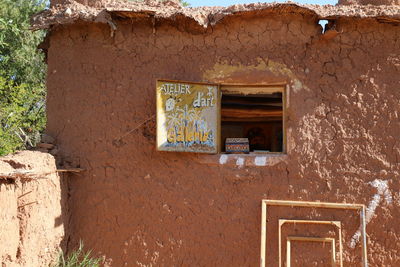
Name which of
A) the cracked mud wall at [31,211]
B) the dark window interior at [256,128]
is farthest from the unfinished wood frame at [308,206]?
the dark window interior at [256,128]

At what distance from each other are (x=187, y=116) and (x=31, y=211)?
2.02 metres

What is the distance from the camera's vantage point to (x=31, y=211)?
5.10m

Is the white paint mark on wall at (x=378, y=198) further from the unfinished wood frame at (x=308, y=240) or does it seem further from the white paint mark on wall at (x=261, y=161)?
the white paint mark on wall at (x=261, y=161)

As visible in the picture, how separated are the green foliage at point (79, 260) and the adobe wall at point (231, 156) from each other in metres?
0.13

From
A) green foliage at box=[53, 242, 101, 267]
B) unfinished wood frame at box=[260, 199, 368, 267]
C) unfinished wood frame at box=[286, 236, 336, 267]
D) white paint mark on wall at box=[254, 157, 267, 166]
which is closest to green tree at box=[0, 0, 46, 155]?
green foliage at box=[53, 242, 101, 267]

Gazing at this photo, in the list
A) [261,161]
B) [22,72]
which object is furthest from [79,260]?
[22,72]

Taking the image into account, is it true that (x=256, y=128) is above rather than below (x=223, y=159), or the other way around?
above

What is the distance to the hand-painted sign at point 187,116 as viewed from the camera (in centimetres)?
581

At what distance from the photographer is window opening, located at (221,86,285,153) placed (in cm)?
612

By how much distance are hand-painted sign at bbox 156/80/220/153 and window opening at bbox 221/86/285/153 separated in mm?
292

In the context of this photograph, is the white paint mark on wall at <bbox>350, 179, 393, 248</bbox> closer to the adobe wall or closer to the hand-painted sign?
the adobe wall

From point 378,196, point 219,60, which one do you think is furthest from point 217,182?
point 378,196

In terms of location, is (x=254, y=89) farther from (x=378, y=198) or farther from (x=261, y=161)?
(x=378, y=198)

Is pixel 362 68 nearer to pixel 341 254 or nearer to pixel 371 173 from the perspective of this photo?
pixel 371 173
